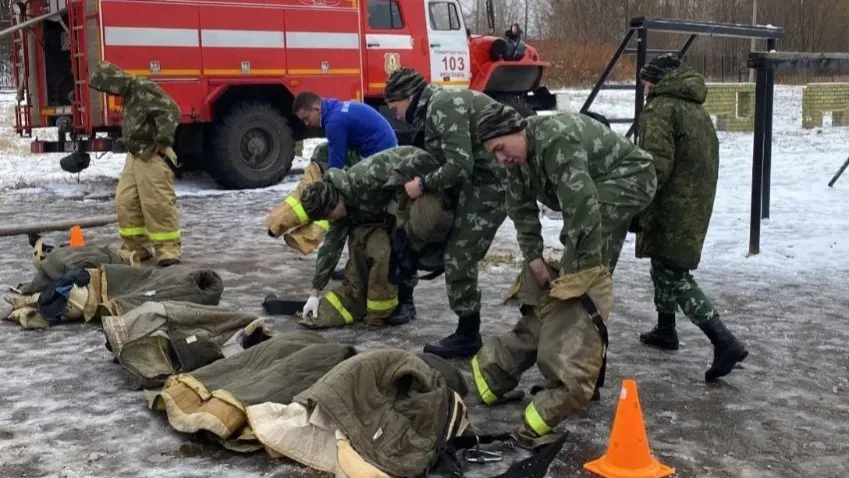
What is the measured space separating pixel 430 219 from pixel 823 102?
17790 millimetres

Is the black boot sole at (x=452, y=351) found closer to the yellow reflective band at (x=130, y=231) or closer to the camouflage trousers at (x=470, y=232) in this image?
the camouflage trousers at (x=470, y=232)

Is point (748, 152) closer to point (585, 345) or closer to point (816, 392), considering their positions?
point (816, 392)

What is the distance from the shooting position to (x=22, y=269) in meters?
7.53

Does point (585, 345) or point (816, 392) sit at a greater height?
point (585, 345)

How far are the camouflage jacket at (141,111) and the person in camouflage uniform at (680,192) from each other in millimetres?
4241

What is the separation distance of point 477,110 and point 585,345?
1631mm

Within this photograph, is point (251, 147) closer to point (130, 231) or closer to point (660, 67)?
point (130, 231)

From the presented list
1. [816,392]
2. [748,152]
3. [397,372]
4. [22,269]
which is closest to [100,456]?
[397,372]

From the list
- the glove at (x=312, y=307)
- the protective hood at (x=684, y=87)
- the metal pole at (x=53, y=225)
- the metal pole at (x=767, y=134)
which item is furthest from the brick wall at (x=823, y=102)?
the glove at (x=312, y=307)

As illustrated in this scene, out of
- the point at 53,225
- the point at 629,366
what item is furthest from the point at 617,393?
the point at 53,225

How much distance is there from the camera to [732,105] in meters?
20.7

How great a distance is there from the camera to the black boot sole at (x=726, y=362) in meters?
4.55

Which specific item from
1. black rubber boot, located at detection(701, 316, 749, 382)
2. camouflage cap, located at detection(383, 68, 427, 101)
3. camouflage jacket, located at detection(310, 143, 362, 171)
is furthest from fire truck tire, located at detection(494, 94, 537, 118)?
black rubber boot, located at detection(701, 316, 749, 382)

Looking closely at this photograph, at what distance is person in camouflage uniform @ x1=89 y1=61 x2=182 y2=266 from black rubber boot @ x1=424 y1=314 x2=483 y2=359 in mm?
3300
